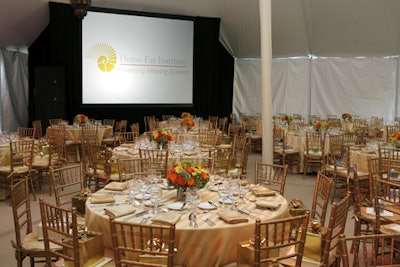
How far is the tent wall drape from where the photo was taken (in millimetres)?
14484

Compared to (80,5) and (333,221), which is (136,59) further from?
(333,221)

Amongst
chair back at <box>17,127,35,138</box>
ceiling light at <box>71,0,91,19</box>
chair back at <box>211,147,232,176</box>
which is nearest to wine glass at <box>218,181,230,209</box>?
chair back at <box>211,147,232,176</box>

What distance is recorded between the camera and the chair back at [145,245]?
285 cm

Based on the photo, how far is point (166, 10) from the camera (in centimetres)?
1495

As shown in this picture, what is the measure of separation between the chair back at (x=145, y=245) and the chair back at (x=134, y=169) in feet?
5.71

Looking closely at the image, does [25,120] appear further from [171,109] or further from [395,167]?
[395,167]

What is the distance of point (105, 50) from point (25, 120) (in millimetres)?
4328

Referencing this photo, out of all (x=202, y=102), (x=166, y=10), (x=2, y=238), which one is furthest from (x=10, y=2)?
(x=2, y=238)

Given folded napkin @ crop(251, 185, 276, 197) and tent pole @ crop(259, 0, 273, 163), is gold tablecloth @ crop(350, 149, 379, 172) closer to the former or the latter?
tent pole @ crop(259, 0, 273, 163)

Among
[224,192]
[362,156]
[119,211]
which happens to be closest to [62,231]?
[119,211]

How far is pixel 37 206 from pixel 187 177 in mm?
3895

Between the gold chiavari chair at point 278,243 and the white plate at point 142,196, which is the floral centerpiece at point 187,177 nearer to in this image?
the white plate at point 142,196

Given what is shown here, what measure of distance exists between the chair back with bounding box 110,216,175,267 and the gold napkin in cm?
13

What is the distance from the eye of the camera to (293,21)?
14.1 meters
